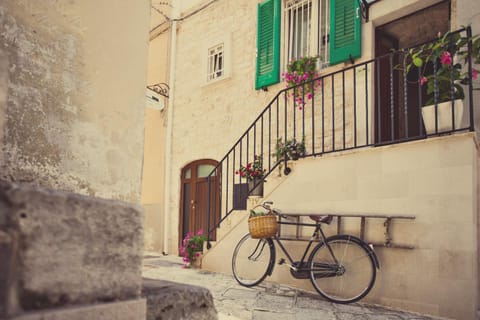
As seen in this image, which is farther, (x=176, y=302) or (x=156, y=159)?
(x=156, y=159)

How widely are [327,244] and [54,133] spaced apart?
3150 millimetres

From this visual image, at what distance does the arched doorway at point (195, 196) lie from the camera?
8039mm

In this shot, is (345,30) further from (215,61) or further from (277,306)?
(277,306)

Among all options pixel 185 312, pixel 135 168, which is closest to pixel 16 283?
pixel 185 312

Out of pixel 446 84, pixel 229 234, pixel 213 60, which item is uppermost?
pixel 213 60

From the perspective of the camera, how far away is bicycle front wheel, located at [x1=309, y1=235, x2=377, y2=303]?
4078mm

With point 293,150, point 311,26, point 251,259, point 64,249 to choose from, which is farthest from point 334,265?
point 311,26

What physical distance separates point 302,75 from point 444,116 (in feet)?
→ 8.99

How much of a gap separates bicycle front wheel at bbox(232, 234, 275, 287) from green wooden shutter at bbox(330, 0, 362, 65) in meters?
2.90

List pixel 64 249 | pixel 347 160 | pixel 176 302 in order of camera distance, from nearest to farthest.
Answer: pixel 64 249
pixel 176 302
pixel 347 160

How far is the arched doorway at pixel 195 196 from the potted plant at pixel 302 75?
2.33 m

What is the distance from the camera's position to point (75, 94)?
2014 mm

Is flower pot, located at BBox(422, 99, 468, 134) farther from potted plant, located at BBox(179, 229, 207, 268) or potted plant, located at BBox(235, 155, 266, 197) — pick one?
potted plant, located at BBox(179, 229, 207, 268)

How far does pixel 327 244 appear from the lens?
4.29m
